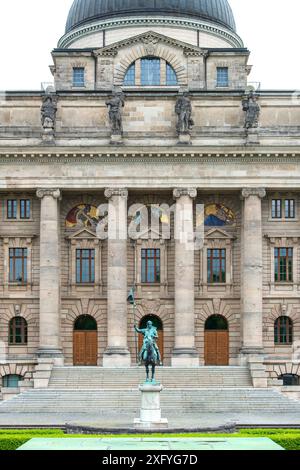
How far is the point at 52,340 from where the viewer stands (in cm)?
6412

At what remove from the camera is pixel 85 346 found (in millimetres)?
66625

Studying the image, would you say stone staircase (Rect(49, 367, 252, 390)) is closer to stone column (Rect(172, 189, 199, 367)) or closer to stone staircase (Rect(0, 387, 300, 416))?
stone staircase (Rect(0, 387, 300, 416))

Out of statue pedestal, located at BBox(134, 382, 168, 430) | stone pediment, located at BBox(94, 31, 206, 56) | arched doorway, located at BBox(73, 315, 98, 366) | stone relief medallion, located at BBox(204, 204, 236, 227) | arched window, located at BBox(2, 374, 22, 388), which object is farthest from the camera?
stone pediment, located at BBox(94, 31, 206, 56)

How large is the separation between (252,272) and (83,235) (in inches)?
447

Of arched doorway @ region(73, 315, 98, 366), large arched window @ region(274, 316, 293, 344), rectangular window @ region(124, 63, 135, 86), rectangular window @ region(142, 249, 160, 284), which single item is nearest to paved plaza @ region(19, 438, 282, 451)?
arched doorway @ region(73, 315, 98, 366)

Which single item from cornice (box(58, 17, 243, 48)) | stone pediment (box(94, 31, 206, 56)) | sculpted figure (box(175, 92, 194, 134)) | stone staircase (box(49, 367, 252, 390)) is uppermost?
cornice (box(58, 17, 243, 48))

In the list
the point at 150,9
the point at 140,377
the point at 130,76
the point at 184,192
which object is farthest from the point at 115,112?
the point at 140,377

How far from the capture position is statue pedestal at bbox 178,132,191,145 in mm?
65000

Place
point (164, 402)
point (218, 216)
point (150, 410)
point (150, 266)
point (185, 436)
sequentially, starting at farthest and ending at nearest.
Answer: point (218, 216) < point (150, 266) < point (164, 402) < point (150, 410) < point (185, 436)

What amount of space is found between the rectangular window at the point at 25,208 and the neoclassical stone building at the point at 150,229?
9 cm

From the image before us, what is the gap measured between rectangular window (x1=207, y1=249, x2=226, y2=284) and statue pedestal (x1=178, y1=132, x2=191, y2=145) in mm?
7403

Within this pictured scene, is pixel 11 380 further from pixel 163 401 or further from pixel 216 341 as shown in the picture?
pixel 216 341

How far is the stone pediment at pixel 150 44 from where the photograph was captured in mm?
73062

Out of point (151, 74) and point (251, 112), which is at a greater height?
point (151, 74)
